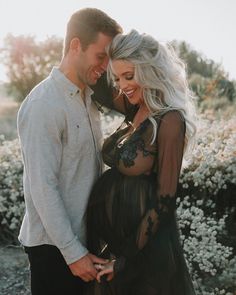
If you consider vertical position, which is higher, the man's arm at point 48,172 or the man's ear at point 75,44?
the man's ear at point 75,44

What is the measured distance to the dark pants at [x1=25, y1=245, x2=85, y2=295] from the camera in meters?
2.95

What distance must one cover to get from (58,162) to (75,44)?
68cm

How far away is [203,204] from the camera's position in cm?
564

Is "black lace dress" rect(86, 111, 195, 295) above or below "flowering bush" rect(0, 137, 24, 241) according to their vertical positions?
above

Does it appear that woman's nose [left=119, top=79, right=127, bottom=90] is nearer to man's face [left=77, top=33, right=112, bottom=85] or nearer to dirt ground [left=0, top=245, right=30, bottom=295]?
man's face [left=77, top=33, right=112, bottom=85]

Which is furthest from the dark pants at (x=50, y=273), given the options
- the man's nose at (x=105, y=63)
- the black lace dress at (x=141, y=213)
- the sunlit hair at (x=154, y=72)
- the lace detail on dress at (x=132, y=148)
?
the man's nose at (x=105, y=63)

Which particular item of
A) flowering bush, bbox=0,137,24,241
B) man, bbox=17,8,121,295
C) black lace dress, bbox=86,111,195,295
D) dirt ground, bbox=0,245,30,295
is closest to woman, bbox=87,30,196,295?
black lace dress, bbox=86,111,195,295

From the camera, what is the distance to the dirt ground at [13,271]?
501 cm

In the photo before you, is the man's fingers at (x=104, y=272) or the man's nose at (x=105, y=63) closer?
the man's fingers at (x=104, y=272)

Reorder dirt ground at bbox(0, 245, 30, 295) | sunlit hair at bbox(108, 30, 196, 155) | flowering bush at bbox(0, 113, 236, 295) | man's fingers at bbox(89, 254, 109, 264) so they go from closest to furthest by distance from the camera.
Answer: sunlit hair at bbox(108, 30, 196, 155) → man's fingers at bbox(89, 254, 109, 264) → flowering bush at bbox(0, 113, 236, 295) → dirt ground at bbox(0, 245, 30, 295)

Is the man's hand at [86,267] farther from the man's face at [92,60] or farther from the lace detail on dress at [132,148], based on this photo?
the man's face at [92,60]

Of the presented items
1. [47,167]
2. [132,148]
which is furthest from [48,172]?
[132,148]

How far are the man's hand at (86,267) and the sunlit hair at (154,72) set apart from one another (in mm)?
767

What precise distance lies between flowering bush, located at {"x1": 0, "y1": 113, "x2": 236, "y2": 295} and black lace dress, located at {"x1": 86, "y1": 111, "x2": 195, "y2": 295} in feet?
5.70
